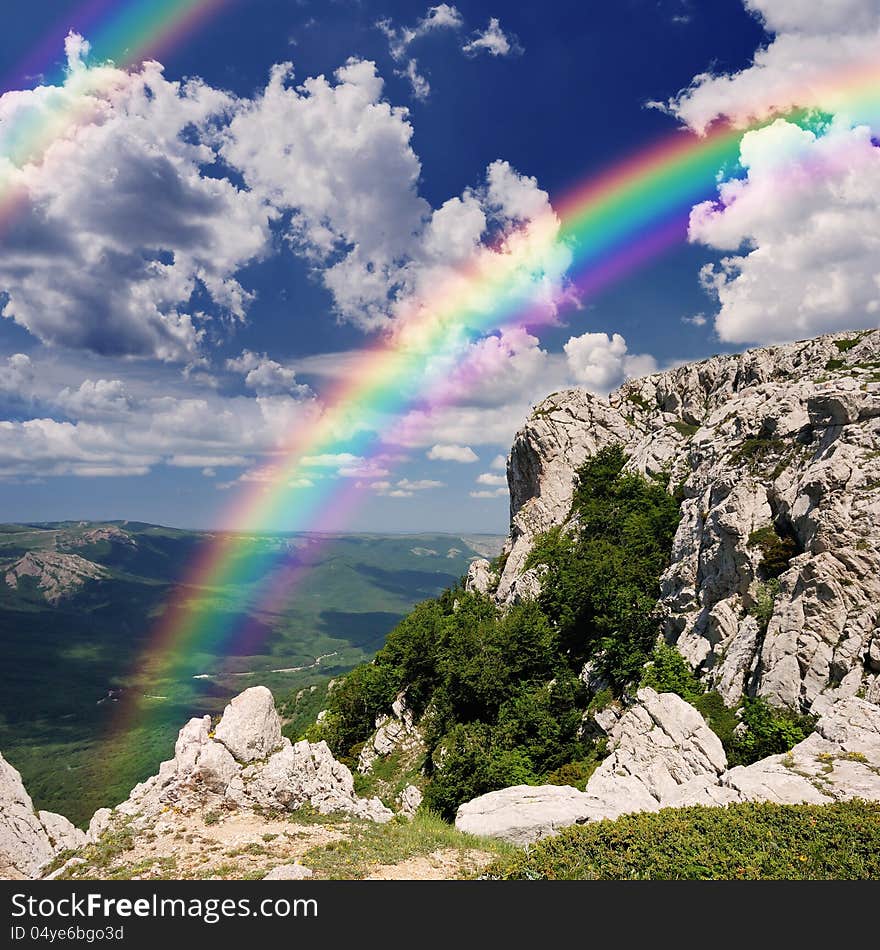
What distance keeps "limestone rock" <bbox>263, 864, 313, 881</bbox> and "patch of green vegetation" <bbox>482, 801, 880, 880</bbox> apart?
5.22 m

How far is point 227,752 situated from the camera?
1029 inches

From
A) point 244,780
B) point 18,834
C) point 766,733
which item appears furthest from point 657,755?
point 18,834

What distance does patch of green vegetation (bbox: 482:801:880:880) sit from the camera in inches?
483

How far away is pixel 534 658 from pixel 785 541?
21896 mm

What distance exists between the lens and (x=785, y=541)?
3259 centimetres

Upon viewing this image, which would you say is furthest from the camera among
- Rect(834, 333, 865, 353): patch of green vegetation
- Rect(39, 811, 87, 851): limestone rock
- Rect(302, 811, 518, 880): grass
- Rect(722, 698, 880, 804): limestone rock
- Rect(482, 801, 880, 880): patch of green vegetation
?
Rect(834, 333, 865, 353): patch of green vegetation

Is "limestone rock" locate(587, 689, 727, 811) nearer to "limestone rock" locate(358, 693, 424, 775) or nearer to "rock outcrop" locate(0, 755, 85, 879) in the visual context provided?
"rock outcrop" locate(0, 755, 85, 879)

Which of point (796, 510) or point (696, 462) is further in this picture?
point (696, 462)

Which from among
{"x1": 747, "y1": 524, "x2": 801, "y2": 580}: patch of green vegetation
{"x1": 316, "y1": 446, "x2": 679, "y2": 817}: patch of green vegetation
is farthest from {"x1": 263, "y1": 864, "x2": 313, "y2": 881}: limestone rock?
{"x1": 747, "y1": 524, "x2": 801, "y2": 580}: patch of green vegetation

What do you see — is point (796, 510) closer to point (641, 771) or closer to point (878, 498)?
point (878, 498)

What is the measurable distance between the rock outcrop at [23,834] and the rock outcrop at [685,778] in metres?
20.1

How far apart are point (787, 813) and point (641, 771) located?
10183mm
